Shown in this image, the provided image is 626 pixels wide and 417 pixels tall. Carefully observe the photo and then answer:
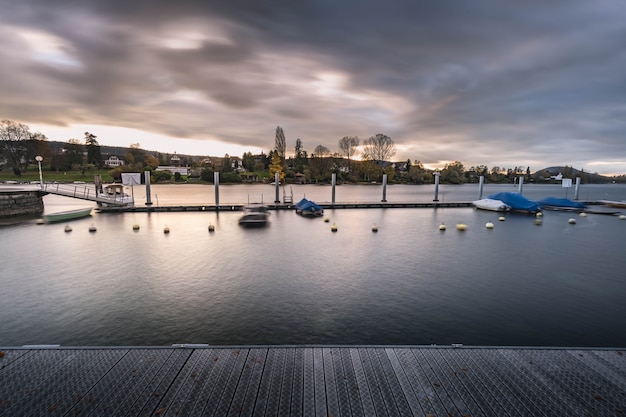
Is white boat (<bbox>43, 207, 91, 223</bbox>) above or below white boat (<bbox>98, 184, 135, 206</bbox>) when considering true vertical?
below

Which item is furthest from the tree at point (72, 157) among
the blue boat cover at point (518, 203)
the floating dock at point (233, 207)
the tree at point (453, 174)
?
the tree at point (453, 174)

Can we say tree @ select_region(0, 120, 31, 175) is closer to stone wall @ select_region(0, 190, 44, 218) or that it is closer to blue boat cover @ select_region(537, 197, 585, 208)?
stone wall @ select_region(0, 190, 44, 218)

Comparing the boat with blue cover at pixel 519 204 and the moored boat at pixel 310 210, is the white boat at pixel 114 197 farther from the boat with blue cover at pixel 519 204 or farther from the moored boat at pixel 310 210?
the boat with blue cover at pixel 519 204

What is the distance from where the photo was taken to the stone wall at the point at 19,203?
29.9m

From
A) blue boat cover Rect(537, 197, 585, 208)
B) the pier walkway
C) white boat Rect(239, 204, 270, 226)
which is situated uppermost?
blue boat cover Rect(537, 197, 585, 208)

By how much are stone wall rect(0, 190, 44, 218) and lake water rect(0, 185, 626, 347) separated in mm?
8137

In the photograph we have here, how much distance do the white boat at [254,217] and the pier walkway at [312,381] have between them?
2101 centimetres

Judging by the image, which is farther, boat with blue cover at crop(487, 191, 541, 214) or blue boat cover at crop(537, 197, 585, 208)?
blue boat cover at crop(537, 197, 585, 208)

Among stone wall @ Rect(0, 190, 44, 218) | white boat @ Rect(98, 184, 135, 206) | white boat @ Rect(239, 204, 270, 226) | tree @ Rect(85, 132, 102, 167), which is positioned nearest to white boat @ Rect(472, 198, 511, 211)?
white boat @ Rect(239, 204, 270, 226)

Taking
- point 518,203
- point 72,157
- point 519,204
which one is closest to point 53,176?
point 72,157

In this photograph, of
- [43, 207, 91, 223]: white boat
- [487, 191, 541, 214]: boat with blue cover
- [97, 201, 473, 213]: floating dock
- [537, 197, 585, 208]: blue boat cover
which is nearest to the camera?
[43, 207, 91, 223]: white boat

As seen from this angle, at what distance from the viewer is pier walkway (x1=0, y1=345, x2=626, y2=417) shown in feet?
14.2

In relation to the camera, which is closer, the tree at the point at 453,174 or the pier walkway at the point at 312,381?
the pier walkway at the point at 312,381

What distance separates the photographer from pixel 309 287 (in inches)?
490
